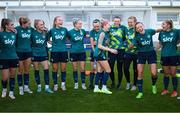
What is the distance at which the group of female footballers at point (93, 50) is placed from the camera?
1005 centimetres

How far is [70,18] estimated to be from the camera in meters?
34.7

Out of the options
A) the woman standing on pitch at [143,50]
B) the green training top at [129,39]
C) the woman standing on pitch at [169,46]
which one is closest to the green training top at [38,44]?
the green training top at [129,39]

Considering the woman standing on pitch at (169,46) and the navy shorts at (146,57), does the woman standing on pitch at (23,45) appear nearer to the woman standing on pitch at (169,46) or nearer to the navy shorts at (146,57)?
the navy shorts at (146,57)

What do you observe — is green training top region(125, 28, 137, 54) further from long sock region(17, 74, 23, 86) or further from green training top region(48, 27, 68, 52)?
long sock region(17, 74, 23, 86)

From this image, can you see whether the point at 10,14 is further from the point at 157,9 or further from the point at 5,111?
the point at 5,111

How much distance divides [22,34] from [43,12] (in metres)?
24.0

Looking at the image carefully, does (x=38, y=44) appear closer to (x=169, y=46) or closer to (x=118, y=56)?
(x=118, y=56)

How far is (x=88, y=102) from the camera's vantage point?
31.2 ft

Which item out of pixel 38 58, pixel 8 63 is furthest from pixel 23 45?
pixel 8 63

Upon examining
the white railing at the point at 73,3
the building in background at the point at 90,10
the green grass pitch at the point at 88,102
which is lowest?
the green grass pitch at the point at 88,102

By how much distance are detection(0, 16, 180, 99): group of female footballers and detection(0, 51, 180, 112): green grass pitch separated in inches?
13.6

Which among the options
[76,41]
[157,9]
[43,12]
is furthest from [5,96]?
[157,9]

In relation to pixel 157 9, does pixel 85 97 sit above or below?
below

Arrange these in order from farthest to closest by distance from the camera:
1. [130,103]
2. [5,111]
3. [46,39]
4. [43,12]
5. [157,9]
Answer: [157,9], [43,12], [46,39], [130,103], [5,111]
